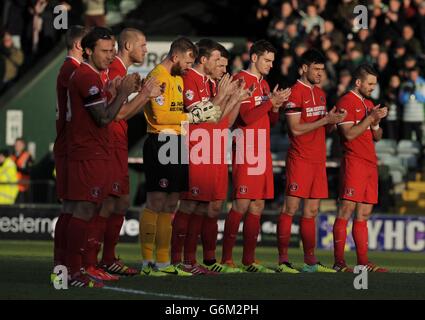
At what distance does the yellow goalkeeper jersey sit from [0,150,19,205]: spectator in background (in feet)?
36.3

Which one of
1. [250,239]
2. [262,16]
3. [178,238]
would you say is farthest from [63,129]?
[262,16]

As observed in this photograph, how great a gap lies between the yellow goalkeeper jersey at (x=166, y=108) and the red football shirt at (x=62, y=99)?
0.98 meters

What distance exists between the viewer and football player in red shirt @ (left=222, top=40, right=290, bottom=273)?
1559 cm

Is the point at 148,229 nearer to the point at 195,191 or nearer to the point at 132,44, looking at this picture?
the point at 195,191

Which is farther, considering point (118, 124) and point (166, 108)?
point (118, 124)

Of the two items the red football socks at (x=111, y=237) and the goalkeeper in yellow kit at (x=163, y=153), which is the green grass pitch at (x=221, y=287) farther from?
the red football socks at (x=111, y=237)

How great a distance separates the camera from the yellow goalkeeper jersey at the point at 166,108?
570 inches

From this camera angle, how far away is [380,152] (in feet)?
84.1

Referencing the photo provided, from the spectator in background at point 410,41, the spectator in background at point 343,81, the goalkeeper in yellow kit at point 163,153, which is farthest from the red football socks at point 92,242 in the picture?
the spectator in background at point 410,41

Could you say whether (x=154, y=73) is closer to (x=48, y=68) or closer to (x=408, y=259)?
(x=408, y=259)

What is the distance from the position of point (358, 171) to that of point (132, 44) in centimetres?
307

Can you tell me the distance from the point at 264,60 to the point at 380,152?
33.5 feet

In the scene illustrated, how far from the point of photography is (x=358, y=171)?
1605 centimetres

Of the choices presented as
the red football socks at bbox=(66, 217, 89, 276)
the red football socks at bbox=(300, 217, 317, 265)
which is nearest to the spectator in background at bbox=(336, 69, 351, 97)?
the red football socks at bbox=(300, 217, 317, 265)
